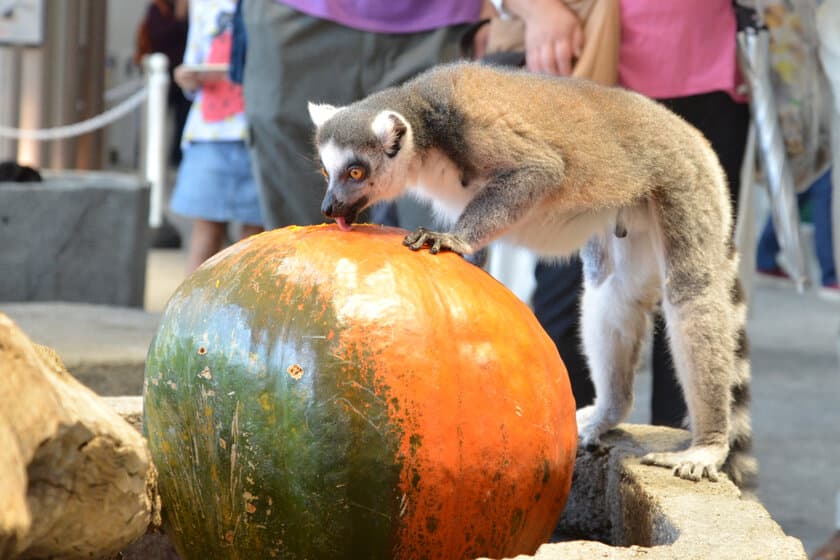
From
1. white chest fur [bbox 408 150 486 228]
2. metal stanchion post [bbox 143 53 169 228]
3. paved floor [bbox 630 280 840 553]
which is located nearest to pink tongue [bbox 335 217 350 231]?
white chest fur [bbox 408 150 486 228]

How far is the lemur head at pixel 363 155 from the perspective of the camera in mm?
2189

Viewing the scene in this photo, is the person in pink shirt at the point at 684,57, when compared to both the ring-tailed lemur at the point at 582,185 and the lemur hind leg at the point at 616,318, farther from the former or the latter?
the ring-tailed lemur at the point at 582,185

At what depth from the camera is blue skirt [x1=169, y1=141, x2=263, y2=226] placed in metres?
4.96

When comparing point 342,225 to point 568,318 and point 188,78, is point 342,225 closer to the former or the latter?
point 568,318

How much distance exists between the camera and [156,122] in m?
8.56

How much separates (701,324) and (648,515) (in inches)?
20.3

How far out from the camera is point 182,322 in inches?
72.8

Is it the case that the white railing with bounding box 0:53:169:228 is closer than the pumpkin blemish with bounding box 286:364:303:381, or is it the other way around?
the pumpkin blemish with bounding box 286:364:303:381

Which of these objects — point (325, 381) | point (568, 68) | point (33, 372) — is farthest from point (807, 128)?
point (33, 372)

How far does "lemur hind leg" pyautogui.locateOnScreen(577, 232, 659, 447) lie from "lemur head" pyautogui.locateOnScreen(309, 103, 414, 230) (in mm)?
578

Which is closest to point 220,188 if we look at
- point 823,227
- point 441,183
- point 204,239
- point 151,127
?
point 204,239

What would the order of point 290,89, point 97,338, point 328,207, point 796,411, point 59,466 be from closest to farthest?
point 59,466 → point 328,207 → point 290,89 → point 97,338 → point 796,411

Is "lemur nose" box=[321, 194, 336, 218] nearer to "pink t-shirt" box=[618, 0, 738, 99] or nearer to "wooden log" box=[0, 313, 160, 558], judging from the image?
"wooden log" box=[0, 313, 160, 558]

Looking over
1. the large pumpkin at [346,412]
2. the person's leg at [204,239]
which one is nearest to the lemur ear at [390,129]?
the large pumpkin at [346,412]
